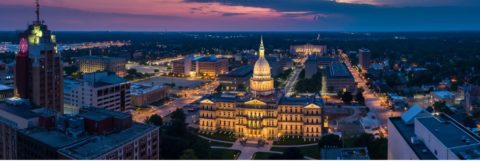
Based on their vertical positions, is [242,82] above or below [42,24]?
below

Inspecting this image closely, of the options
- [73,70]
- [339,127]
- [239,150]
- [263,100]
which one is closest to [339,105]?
[339,127]

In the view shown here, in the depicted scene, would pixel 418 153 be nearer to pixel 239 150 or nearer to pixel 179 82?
pixel 239 150

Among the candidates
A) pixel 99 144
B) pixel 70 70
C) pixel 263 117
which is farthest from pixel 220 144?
pixel 70 70

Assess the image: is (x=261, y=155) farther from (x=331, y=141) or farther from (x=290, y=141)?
(x=331, y=141)

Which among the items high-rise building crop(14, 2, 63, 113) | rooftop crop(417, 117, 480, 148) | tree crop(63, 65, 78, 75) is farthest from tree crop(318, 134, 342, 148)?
tree crop(63, 65, 78, 75)

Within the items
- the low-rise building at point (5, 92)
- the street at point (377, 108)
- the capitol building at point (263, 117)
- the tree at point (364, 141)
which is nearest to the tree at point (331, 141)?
the tree at point (364, 141)

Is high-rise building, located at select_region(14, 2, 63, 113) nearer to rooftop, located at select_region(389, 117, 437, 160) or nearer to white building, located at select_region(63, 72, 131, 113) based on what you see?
white building, located at select_region(63, 72, 131, 113)

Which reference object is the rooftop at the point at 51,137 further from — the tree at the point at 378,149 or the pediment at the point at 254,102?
the tree at the point at 378,149
